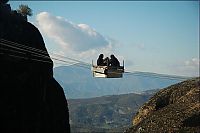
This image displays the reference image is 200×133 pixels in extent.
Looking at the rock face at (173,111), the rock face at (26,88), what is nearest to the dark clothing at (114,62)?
the rock face at (26,88)

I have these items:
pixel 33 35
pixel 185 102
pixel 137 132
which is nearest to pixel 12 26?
pixel 33 35

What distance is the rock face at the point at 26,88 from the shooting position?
3569 centimetres

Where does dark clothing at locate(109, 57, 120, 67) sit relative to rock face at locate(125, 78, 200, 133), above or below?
above

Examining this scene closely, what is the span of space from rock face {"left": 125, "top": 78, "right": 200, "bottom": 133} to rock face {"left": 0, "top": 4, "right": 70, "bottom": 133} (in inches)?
788

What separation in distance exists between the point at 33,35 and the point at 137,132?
28632mm

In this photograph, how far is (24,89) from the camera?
3894 centimetres

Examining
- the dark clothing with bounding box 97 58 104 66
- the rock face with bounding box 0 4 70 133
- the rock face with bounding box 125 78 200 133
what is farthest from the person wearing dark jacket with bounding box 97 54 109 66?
the rock face with bounding box 125 78 200 133

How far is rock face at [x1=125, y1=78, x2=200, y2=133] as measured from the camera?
58.3m

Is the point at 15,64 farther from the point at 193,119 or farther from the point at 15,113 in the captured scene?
the point at 193,119

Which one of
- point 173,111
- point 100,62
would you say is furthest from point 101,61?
point 173,111

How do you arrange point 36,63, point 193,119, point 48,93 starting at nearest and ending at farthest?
point 36,63, point 48,93, point 193,119

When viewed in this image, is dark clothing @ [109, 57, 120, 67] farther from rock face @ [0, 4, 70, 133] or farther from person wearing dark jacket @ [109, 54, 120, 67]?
rock face @ [0, 4, 70, 133]

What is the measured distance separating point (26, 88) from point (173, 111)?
1393 inches

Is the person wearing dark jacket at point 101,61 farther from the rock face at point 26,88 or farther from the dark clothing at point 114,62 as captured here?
the rock face at point 26,88
